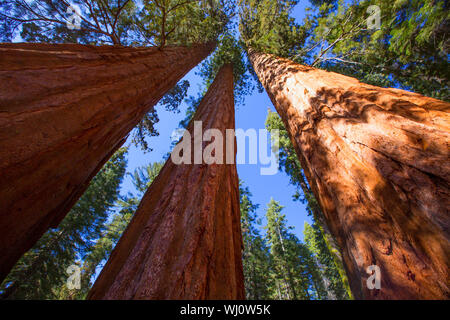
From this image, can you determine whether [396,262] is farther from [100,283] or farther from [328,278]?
[328,278]

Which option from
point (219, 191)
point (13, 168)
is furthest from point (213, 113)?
point (13, 168)

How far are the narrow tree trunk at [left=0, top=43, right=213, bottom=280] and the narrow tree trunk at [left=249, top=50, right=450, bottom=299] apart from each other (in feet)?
7.24

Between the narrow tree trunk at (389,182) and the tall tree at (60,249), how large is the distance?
11.8 m

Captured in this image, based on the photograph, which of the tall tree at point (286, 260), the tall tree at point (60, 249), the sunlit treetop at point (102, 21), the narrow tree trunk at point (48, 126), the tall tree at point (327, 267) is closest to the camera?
the narrow tree trunk at point (48, 126)

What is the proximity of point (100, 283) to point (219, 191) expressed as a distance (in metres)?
0.92

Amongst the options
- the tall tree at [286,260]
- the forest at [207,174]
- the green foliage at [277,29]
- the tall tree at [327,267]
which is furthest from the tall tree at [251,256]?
the forest at [207,174]

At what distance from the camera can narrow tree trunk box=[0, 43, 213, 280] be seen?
3.95ft

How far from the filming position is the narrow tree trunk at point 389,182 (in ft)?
2.77

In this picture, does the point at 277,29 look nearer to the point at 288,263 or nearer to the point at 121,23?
the point at 121,23

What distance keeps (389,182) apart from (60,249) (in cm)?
1272

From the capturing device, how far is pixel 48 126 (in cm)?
135

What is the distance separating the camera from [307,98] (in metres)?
2.12

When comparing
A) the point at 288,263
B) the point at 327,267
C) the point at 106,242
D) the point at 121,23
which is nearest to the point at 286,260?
the point at 288,263

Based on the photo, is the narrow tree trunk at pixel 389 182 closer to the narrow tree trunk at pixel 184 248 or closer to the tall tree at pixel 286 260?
the narrow tree trunk at pixel 184 248
